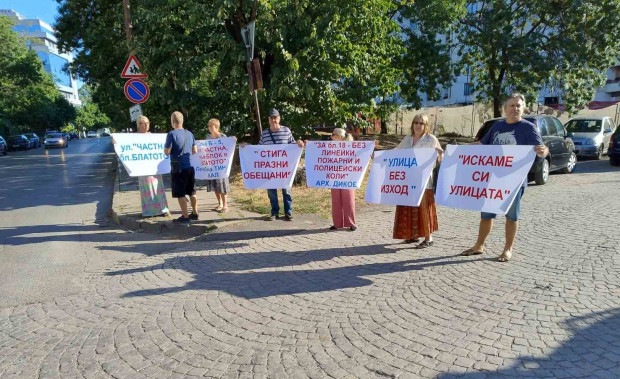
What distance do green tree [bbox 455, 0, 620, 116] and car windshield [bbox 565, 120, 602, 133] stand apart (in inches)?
97.9

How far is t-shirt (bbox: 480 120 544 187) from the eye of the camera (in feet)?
15.8

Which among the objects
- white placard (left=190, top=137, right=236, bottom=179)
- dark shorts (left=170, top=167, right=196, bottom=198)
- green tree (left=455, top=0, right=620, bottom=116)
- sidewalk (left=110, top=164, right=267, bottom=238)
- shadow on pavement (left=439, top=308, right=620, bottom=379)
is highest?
green tree (left=455, top=0, right=620, bottom=116)

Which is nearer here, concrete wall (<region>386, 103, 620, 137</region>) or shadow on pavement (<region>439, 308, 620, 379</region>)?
shadow on pavement (<region>439, 308, 620, 379</region>)

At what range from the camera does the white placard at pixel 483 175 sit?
4809mm

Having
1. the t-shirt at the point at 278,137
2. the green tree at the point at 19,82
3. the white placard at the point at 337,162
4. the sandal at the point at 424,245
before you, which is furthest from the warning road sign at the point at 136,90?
the green tree at the point at 19,82

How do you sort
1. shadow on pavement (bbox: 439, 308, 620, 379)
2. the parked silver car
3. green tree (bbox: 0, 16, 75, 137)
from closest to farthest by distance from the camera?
shadow on pavement (bbox: 439, 308, 620, 379) < the parked silver car < green tree (bbox: 0, 16, 75, 137)

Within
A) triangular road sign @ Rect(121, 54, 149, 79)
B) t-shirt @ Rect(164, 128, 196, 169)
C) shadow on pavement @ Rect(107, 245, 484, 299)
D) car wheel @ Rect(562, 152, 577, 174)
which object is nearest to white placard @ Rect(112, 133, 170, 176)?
t-shirt @ Rect(164, 128, 196, 169)

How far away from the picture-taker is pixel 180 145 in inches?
288

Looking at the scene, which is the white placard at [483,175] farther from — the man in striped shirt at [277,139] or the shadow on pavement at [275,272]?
the man in striped shirt at [277,139]

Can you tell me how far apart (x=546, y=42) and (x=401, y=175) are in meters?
17.9

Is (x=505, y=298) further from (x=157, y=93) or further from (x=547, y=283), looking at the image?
(x=157, y=93)

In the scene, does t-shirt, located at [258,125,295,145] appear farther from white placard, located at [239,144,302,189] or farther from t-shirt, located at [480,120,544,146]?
t-shirt, located at [480,120,544,146]

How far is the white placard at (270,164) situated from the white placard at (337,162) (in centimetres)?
31

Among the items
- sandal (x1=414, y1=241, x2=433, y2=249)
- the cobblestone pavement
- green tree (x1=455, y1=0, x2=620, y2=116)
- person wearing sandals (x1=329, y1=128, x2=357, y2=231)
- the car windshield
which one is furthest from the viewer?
green tree (x1=455, y1=0, x2=620, y2=116)
